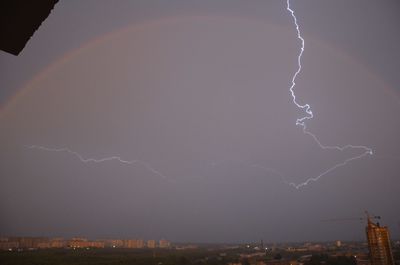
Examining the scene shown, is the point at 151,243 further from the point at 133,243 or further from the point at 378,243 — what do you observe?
the point at 378,243

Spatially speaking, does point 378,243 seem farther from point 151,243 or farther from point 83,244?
point 151,243


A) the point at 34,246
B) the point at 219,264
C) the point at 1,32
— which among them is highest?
the point at 1,32

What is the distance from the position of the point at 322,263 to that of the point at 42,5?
2400 cm

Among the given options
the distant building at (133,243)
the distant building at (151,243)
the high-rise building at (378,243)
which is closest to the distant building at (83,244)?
the distant building at (133,243)

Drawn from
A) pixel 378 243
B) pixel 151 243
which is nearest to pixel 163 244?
pixel 151 243

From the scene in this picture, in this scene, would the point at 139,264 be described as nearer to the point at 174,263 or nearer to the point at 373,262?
the point at 174,263

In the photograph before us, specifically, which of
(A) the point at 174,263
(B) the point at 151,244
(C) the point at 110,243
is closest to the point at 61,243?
(C) the point at 110,243

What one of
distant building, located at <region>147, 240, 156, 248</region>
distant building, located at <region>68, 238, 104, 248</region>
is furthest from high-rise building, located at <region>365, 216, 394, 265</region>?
distant building, located at <region>147, 240, 156, 248</region>

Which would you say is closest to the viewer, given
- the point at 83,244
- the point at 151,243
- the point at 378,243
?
the point at 378,243

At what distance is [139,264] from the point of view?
21516 millimetres

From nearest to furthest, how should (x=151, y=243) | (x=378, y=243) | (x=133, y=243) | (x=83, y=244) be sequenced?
(x=378, y=243) < (x=83, y=244) < (x=133, y=243) < (x=151, y=243)

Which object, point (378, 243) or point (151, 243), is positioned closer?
point (378, 243)

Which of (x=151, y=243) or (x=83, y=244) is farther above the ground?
(x=83, y=244)

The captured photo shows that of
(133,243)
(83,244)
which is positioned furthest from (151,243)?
(83,244)
